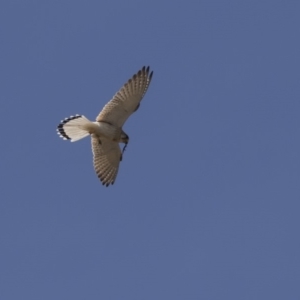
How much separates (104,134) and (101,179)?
1.36 metres

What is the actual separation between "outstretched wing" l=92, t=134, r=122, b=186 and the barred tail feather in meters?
0.76

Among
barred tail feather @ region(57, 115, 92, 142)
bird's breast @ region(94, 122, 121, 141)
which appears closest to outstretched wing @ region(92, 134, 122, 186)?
bird's breast @ region(94, 122, 121, 141)

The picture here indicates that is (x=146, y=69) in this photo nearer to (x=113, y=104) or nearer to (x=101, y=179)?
(x=113, y=104)

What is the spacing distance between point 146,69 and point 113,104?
3.43 feet

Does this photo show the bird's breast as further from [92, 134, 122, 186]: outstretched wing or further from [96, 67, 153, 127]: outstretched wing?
[92, 134, 122, 186]: outstretched wing

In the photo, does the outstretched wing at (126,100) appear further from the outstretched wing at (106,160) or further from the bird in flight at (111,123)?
the outstretched wing at (106,160)

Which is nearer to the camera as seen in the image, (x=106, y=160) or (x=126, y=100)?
A: (x=126, y=100)

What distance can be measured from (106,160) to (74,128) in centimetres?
142

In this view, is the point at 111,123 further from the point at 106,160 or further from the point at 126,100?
the point at 106,160

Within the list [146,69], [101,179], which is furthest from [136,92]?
[101,179]

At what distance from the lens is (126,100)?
3039cm

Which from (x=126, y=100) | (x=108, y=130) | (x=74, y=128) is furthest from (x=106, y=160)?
(x=126, y=100)

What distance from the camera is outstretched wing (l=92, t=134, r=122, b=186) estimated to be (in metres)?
31.6

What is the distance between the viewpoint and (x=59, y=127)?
3080 cm
